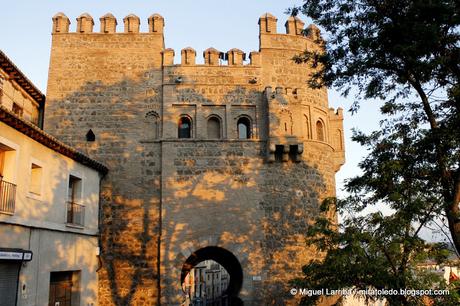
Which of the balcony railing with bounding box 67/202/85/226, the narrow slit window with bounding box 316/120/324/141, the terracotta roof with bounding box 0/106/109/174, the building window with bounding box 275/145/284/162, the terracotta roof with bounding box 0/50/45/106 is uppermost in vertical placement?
the terracotta roof with bounding box 0/50/45/106

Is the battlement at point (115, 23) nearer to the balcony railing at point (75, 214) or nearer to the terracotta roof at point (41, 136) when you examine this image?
the terracotta roof at point (41, 136)

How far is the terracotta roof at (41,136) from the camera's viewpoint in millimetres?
10072

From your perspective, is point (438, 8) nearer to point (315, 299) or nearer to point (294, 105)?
point (315, 299)

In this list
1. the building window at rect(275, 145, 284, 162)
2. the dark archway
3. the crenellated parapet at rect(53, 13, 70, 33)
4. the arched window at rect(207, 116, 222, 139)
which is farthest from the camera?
the crenellated parapet at rect(53, 13, 70, 33)

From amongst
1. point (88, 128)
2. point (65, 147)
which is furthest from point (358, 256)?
point (88, 128)

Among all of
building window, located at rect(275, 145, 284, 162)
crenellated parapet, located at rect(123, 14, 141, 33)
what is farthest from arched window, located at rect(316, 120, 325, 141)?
crenellated parapet, located at rect(123, 14, 141, 33)

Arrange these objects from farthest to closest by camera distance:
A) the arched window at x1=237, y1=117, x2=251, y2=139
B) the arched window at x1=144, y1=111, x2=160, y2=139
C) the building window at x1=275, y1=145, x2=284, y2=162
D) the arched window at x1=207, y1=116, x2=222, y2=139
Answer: the arched window at x1=237, y1=117, x2=251, y2=139 < the arched window at x1=207, y1=116, x2=222, y2=139 < the arched window at x1=144, y1=111, x2=160, y2=139 < the building window at x1=275, y1=145, x2=284, y2=162

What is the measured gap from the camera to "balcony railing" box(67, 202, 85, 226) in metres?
13.4

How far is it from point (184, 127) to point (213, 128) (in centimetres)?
107

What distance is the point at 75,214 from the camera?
13.6 meters

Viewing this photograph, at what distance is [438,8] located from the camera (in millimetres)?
8086

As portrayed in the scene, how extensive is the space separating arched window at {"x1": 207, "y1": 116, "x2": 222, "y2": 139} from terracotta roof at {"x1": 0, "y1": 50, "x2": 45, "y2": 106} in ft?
20.3

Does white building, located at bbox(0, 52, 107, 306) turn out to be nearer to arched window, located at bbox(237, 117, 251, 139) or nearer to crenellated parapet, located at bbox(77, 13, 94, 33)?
crenellated parapet, located at bbox(77, 13, 94, 33)

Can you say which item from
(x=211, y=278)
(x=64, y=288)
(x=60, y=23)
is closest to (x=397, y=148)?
(x=64, y=288)
